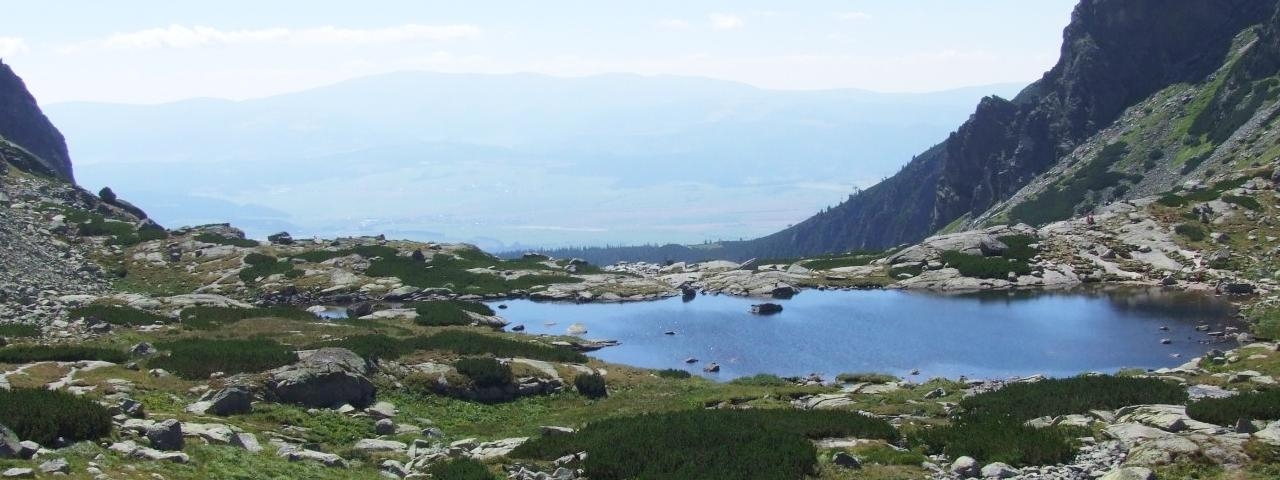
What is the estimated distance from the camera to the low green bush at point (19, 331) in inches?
1961

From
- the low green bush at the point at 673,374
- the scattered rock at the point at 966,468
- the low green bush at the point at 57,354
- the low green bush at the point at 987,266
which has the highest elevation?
the low green bush at the point at 987,266

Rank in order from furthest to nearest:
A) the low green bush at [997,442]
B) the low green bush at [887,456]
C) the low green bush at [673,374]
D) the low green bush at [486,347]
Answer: the low green bush at [673,374], the low green bush at [486,347], the low green bush at [887,456], the low green bush at [997,442]

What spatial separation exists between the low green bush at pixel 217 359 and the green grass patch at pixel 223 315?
14.2 m

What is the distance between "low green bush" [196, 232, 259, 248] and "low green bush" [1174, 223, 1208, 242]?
309ft

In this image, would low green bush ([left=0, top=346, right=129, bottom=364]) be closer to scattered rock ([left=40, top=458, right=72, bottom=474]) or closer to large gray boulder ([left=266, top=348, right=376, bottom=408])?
large gray boulder ([left=266, top=348, right=376, bottom=408])

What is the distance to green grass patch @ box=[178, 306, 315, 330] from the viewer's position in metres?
60.7

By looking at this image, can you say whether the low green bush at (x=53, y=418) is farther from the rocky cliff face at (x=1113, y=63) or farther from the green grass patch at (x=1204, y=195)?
the rocky cliff face at (x=1113, y=63)

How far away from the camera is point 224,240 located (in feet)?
358

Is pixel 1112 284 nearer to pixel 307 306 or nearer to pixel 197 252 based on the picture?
pixel 307 306

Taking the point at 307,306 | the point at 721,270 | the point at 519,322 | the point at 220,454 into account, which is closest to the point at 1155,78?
the point at 721,270

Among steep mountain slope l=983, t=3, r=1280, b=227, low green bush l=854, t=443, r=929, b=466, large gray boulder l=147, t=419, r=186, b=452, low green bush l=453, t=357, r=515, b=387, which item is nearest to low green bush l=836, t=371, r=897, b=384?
low green bush l=453, t=357, r=515, b=387

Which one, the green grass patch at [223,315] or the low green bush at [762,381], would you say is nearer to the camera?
the low green bush at [762,381]

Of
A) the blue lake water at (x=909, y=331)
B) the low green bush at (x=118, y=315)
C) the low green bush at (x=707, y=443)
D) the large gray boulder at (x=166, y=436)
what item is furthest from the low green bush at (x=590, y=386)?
the low green bush at (x=118, y=315)

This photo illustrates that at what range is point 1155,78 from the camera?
17600 centimetres
